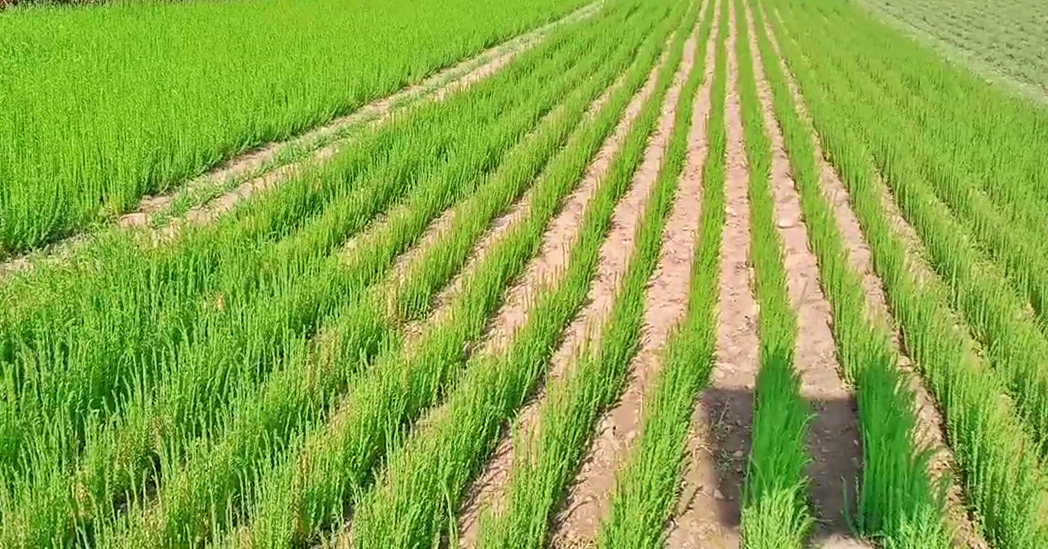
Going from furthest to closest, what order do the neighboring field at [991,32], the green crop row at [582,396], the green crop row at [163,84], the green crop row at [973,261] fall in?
the neighboring field at [991,32], the green crop row at [163,84], the green crop row at [973,261], the green crop row at [582,396]

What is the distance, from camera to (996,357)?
2.86 metres

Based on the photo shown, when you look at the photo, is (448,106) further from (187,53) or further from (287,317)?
(287,317)

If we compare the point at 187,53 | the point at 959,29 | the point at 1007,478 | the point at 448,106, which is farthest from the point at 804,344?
the point at 959,29

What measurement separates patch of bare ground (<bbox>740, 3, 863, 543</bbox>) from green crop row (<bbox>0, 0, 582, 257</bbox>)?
11.1 feet

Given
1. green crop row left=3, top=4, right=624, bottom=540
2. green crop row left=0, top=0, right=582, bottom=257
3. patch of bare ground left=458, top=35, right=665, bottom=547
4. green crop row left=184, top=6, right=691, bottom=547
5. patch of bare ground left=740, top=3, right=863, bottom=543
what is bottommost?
patch of bare ground left=740, top=3, right=863, bottom=543

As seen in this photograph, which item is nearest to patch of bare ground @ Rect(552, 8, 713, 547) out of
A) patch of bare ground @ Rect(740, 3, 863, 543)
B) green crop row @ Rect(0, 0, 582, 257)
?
patch of bare ground @ Rect(740, 3, 863, 543)

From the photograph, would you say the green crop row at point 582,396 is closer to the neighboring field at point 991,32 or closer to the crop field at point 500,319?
the crop field at point 500,319

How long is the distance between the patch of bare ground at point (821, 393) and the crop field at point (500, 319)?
0.01m

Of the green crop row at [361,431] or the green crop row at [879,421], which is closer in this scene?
the green crop row at [361,431]

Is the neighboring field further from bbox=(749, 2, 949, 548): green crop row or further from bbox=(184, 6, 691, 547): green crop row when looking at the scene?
bbox=(184, 6, 691, 547): green crop row

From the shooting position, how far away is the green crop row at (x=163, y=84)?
400cm

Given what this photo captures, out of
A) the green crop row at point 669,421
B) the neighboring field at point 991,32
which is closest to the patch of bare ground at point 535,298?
the green crop row at point 669,421

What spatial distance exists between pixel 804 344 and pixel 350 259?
1964 millimetres

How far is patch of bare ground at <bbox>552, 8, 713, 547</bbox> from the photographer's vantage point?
6.88 feet
